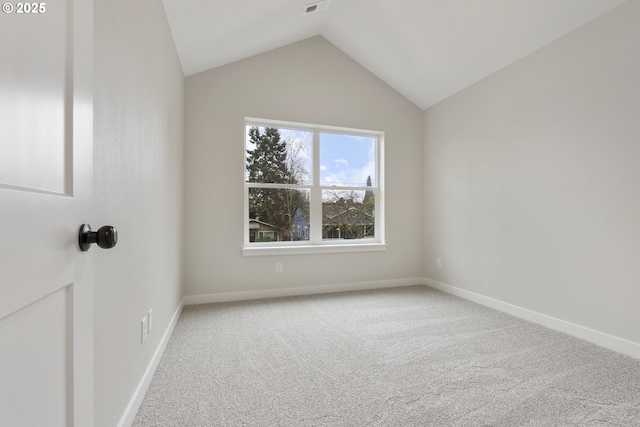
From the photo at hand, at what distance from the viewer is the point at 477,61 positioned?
295 centimetres

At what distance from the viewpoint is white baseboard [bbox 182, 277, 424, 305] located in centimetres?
314

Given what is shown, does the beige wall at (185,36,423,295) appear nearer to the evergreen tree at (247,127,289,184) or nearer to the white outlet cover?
the evergreen tree at (247,127,289,184)

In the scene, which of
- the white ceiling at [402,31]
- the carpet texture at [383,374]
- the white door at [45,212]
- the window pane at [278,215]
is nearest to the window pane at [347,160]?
the window pane at [278,215]

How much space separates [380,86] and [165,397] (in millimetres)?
3867

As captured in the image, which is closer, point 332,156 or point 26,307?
point 26,307

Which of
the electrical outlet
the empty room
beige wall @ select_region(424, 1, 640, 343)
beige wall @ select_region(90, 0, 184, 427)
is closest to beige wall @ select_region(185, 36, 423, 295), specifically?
the empty room

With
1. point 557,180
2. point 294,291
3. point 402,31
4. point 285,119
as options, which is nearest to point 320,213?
point 294,291

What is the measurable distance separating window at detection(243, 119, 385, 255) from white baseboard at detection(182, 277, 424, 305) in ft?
1.49

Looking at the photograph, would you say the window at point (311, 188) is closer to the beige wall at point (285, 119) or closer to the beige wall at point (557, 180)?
the beige wall at point (285, 119)

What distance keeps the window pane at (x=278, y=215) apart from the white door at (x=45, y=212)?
2.71 m

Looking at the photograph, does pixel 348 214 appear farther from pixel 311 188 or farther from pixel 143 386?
pixel 143 386

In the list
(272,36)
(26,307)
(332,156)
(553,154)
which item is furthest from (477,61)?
(26,307)

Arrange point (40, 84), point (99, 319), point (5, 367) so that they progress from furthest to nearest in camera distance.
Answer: point (99, 319) → point (40, 84) → point (5, 367)

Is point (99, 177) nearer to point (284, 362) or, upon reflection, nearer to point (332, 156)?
point (284, 362)
